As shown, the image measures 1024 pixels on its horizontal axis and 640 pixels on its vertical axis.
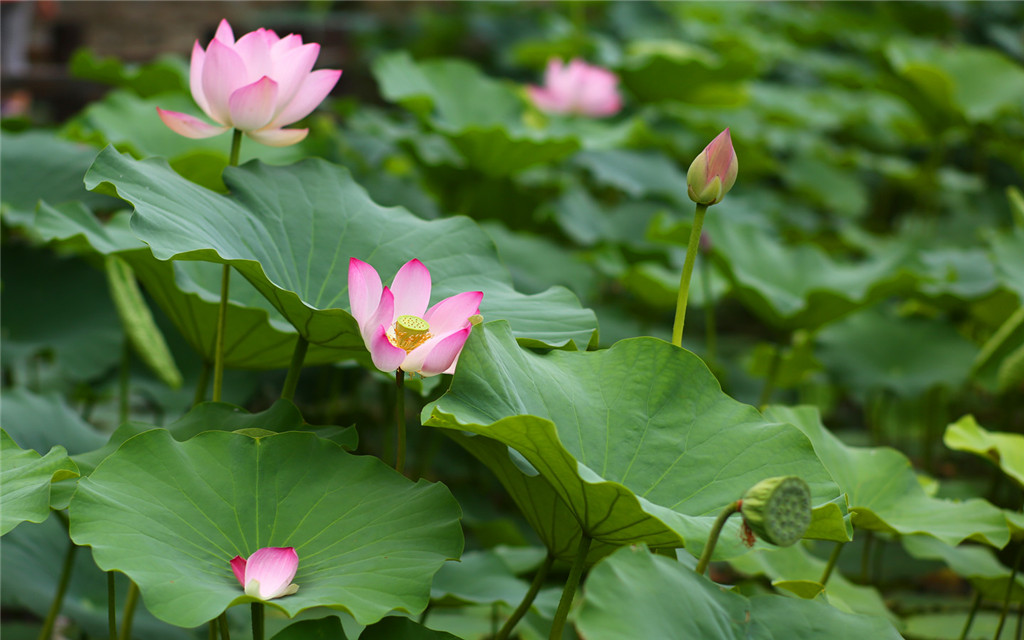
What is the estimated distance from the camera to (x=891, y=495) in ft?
3.31

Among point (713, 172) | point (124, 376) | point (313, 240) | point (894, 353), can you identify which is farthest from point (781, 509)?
point (894, 353)

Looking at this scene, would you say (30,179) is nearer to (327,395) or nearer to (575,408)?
(327,395)

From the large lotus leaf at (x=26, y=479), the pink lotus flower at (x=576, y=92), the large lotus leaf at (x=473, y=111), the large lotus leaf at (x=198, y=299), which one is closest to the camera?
the large lotus leaf at (x=26, y=479)

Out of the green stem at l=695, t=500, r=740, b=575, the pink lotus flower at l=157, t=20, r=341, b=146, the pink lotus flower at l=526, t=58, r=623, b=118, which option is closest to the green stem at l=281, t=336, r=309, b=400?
the pink lotus flower at l=157, t=20, r=341, b=146

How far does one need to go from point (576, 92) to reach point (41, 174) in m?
1.39

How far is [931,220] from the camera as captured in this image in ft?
10.9

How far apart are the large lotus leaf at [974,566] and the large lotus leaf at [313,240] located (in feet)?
2.15

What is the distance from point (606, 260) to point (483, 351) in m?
1.32

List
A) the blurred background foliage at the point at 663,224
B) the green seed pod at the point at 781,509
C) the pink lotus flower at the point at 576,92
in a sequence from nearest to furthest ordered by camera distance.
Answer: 1. the green seed pod at the point at 781,509
2. the blurred background foliage at the point at 663,224
3. the pink lotus flower at the point at 576,92

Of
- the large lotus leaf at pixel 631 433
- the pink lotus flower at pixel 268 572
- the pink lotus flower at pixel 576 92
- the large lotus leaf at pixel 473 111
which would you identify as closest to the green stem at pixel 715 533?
the large lotus leaf at pixel 631 433

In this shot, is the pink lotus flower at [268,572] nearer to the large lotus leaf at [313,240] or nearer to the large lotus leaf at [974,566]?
the large lotus leaf at [313,240]

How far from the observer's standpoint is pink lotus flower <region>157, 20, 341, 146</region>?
88 centimetres

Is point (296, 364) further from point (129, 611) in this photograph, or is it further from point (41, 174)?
point (41, 174)

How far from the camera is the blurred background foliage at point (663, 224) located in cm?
143
